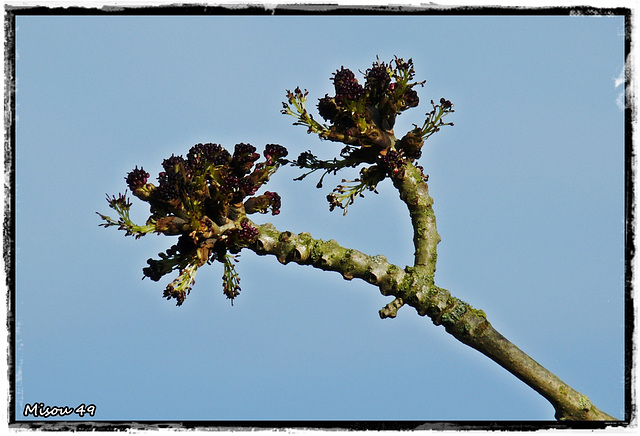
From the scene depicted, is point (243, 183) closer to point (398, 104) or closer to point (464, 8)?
point (398, 104)

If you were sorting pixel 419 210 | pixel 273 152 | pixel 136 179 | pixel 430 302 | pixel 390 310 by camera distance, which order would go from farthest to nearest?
pixel 419 210, pixel 430 302, pixel 273 152, pixel 390 310, pixel 136 179

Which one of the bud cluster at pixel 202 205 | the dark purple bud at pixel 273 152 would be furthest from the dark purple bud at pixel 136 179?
the dark purple bud at pixel 273 152

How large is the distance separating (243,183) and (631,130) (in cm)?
340

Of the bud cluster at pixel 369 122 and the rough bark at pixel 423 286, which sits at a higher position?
the bud cluster at pixel 369 122

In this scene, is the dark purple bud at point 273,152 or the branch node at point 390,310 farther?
the dark purple bud at point 273,152

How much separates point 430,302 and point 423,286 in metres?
0.15

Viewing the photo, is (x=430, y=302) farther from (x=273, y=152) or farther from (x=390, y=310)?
(x=273, y=152)

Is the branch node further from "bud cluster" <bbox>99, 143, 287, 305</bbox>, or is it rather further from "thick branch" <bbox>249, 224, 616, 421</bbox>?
"bud cluster" <bbox>99, 143, 287, 305</bbox>

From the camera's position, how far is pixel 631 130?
612cm

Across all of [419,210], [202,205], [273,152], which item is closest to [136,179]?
[202,205]

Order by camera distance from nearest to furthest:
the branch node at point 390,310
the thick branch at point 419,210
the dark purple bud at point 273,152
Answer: the branch node at point 390,310, the dark purple bud at point 273,152, the thick branch at point 419,210

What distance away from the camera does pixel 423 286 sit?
6.11 meters

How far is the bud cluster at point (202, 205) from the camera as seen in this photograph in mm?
5473

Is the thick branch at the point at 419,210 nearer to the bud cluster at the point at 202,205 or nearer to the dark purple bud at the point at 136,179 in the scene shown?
the bud cluster at the point at 202,205
